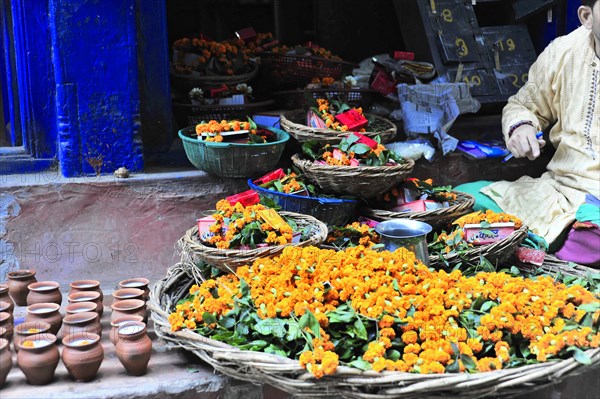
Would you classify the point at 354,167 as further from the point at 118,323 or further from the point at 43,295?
the point at 43,295

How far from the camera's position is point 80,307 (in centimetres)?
303

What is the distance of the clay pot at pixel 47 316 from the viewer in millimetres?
2969

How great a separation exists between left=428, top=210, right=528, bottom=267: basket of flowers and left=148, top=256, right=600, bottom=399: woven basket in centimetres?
86

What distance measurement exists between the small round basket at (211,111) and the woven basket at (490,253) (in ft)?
4.75

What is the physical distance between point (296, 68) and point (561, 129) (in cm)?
163

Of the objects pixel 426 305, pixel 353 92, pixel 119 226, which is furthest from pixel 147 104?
pixel 426 305

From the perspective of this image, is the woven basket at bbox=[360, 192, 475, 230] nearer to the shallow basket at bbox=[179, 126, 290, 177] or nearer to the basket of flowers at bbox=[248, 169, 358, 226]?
the basket of flowers at bbox=[248, 169, 358, 226]

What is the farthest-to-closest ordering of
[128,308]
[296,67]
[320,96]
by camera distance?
[296,67] → [320,96] → [128,308]

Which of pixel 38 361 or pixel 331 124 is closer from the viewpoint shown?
pixel 38 361

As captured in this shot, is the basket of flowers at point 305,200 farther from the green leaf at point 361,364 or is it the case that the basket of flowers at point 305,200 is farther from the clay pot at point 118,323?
the green leaf at point 361,364

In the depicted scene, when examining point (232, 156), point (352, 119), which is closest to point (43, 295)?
point (232, 156)

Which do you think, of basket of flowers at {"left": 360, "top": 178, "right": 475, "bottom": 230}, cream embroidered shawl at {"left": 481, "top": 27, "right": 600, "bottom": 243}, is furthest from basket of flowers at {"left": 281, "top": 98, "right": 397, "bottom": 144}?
cream embroidered shawl at {"left": 481, "top": 27, "right": 600, "bottom": 243}

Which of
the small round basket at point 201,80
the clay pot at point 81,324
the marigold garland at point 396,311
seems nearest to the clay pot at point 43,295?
the clay pot at point 81,324

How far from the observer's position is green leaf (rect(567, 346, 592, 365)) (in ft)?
8.34
